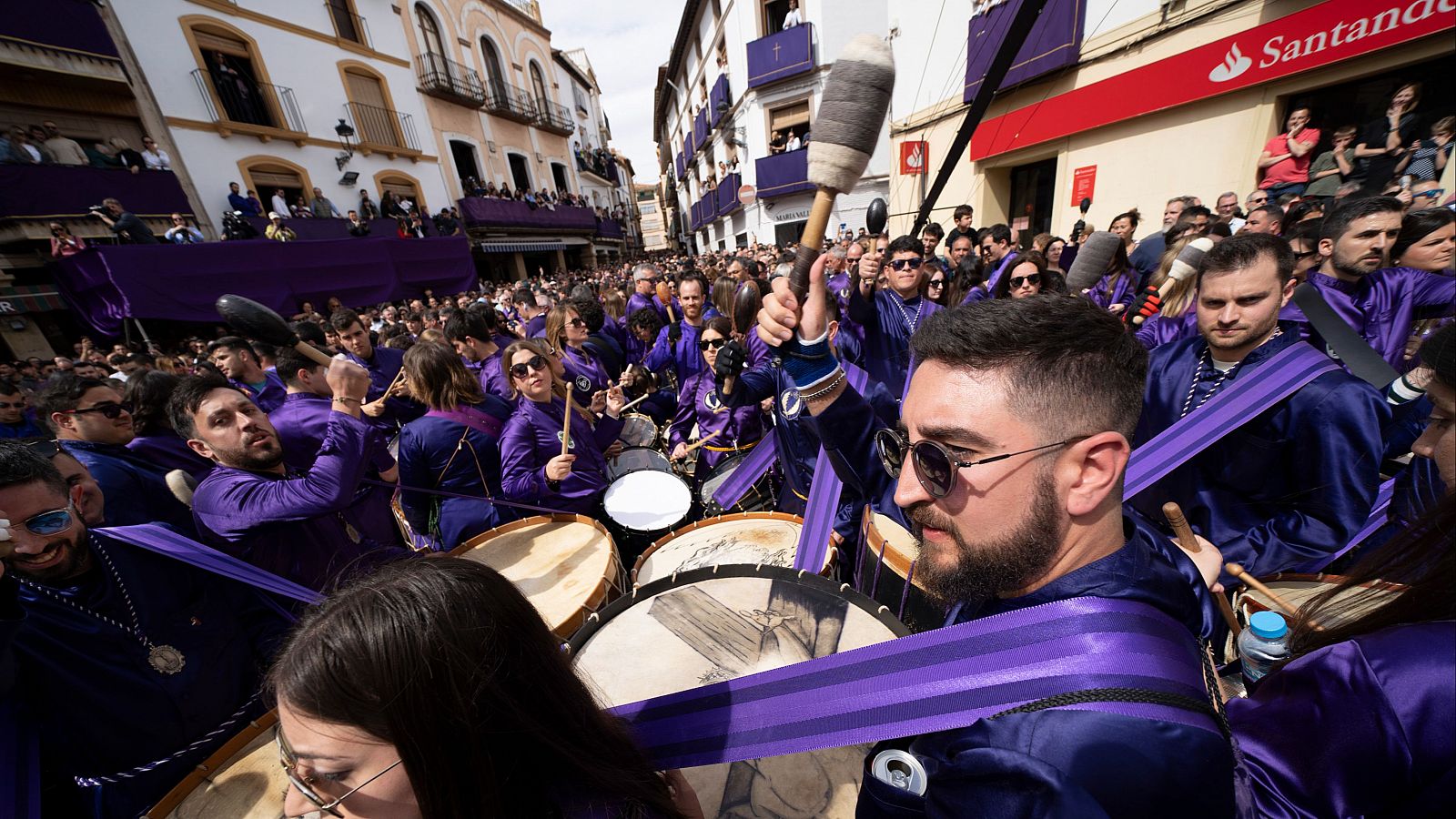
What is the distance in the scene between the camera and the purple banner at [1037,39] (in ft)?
32.2

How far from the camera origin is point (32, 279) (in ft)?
34.0

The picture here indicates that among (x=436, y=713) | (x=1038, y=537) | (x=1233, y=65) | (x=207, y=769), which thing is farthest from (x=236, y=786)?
(x=1233, y=65)

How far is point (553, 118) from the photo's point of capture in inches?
1212

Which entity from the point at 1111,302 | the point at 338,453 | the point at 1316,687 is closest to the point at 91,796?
the point at 338,453

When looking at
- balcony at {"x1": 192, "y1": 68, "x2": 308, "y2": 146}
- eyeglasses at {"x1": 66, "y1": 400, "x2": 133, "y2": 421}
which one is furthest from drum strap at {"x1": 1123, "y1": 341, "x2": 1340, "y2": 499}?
balcony at {"x1": 192, "y1": 68, "x2": 308, "y2": 146}

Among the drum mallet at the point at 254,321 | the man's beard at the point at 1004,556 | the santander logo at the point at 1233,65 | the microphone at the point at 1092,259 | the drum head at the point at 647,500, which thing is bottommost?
the drum head at the point at 647,500

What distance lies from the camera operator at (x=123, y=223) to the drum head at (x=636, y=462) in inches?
467

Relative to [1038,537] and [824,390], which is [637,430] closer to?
[824,390]

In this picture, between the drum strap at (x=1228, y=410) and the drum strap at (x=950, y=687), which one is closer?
the drum strap at (x=950, y=687)

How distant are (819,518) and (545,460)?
6.85 feet

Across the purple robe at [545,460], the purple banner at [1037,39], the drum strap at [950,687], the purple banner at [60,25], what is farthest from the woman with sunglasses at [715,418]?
the purple banner at [60,25]

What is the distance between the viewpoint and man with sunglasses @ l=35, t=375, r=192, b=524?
102 inches

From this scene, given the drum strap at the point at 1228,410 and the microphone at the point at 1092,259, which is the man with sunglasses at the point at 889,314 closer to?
the microphone at the point at 1092,259

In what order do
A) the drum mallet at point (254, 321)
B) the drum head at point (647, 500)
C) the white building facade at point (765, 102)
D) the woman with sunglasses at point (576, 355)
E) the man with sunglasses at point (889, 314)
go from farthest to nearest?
the white building facade at point (765, 102) → the man with sunglasses at point (889, 314) → the woman with sunglasses at point (576, 355) → the drum head at point (647, 500) → the drum mallet at point (254, 321)
